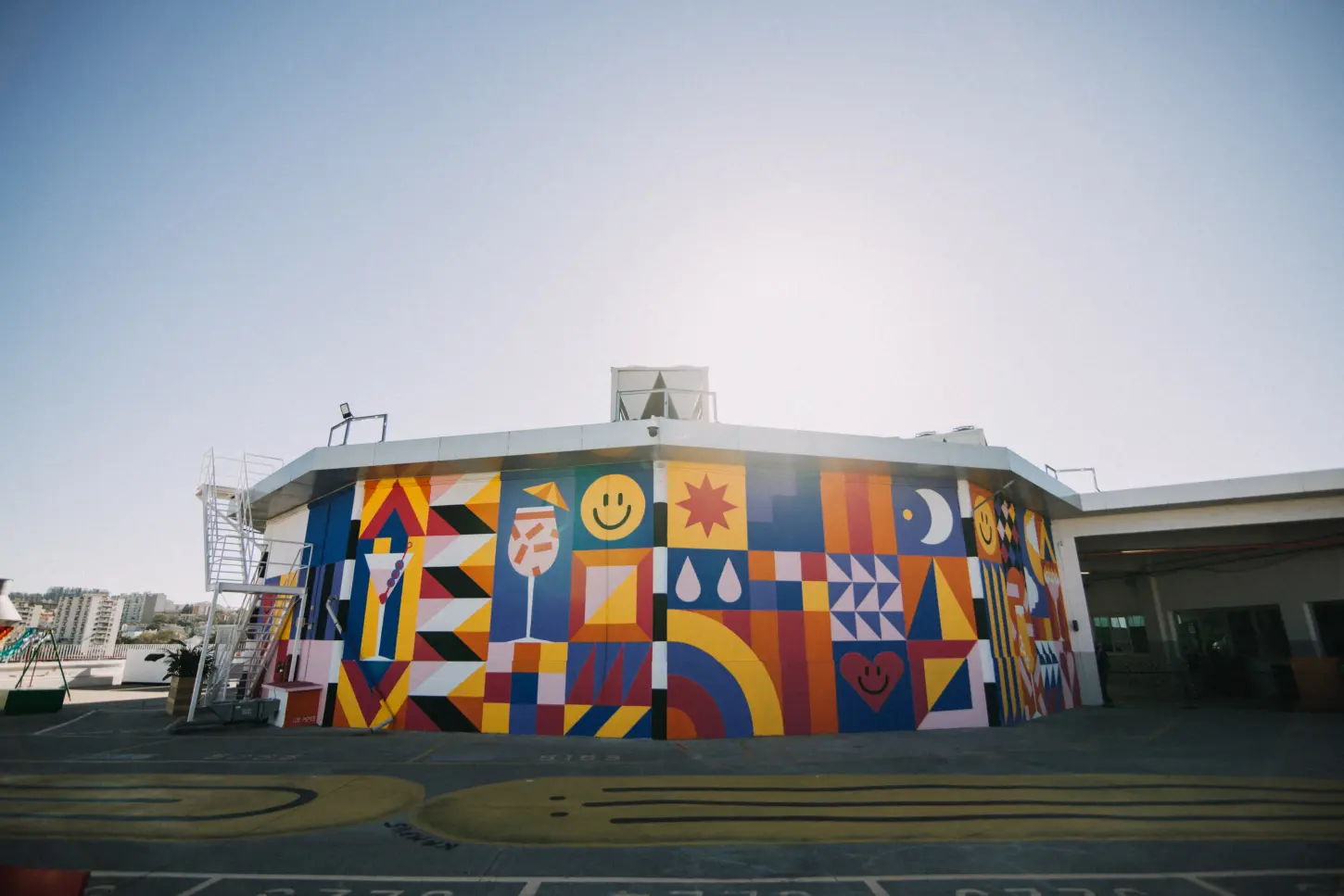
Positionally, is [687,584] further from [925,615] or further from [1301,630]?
[1301,630]

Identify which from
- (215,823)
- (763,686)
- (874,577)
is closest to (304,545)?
(215,823)

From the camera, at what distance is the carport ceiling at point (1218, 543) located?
22.3m

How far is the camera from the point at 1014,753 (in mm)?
11211

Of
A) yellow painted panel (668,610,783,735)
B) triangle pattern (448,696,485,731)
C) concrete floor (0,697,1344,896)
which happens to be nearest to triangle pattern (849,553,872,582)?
yellow painted panel (668,610,783,735)

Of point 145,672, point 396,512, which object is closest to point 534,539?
point 396,512

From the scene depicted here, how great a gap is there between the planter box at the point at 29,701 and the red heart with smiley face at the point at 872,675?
21589mm

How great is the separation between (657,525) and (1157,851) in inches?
388

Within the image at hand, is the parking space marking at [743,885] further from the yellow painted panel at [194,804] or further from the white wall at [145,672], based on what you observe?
the white wall at [145,672]

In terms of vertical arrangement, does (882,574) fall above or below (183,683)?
above

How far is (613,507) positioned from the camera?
1475 cm

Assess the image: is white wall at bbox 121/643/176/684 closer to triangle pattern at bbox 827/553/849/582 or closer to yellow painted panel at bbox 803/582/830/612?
yellow painted panel at bbox 803/582/830/612

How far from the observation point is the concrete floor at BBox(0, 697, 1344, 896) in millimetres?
5398

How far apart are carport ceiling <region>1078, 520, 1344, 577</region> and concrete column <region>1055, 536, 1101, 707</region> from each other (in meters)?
2.31

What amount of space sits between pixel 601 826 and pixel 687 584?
23.7ft
